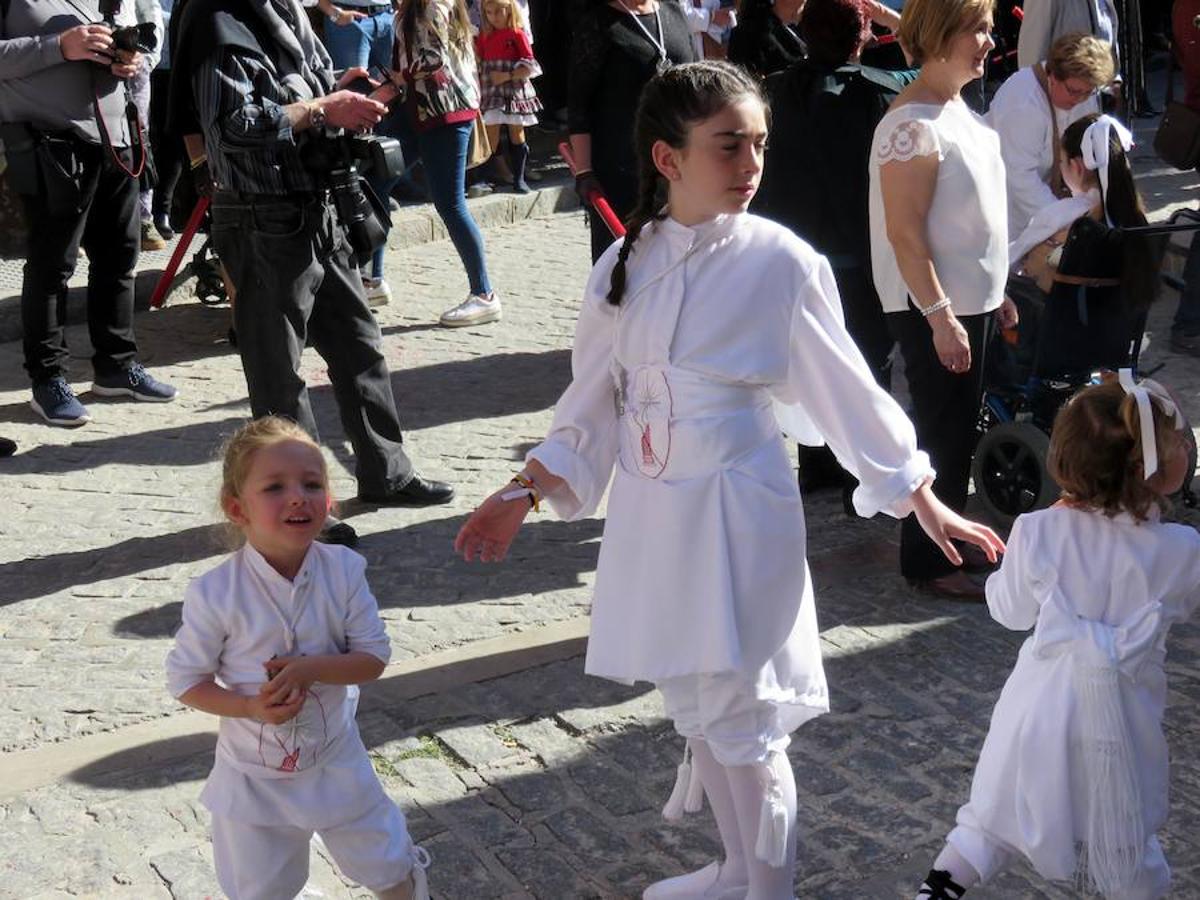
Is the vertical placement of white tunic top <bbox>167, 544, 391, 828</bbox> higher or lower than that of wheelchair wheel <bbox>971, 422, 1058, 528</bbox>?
higher

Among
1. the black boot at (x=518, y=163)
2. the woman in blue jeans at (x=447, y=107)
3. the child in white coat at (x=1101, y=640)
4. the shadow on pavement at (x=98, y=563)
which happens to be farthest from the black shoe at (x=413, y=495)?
the black boot at (x=518, y=163)

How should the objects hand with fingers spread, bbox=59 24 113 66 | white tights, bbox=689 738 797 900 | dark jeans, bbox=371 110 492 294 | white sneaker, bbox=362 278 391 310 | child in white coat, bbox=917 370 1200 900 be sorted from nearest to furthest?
1. child in white coat, bbox=917 370 1200 900
2. white tights, bbox=689 738 797 900
3. hand with fingers spread, bbox=59 24 113 66
4. dark jeans, bbox=371 110 492 294
5. white sneaker, bbox=362 278 391 310

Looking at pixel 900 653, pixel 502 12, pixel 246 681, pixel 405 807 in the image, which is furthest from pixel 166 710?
pixel 502 12

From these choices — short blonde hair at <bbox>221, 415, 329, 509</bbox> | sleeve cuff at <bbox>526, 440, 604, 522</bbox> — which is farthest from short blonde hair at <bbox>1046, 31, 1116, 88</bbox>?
short blonde hair at <bbox>221, 415, 329, 509</bbox>

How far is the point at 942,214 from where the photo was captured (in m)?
5.18

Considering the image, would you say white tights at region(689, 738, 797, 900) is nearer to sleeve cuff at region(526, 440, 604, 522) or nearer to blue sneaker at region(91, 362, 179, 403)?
sleeve cuff at region(526, 440, 604, 522)

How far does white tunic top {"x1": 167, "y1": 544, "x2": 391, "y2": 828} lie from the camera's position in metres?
3.33

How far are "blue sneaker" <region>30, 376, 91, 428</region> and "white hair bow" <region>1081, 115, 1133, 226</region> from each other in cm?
423

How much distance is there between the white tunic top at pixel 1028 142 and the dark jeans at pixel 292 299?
2.47 m

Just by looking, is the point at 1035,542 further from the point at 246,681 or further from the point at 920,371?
the point at 920,371

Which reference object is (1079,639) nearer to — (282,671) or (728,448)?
(728,448)

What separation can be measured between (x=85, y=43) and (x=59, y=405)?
1.53m

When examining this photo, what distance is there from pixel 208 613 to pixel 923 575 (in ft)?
9.45

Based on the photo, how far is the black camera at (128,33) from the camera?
7.01 metres
